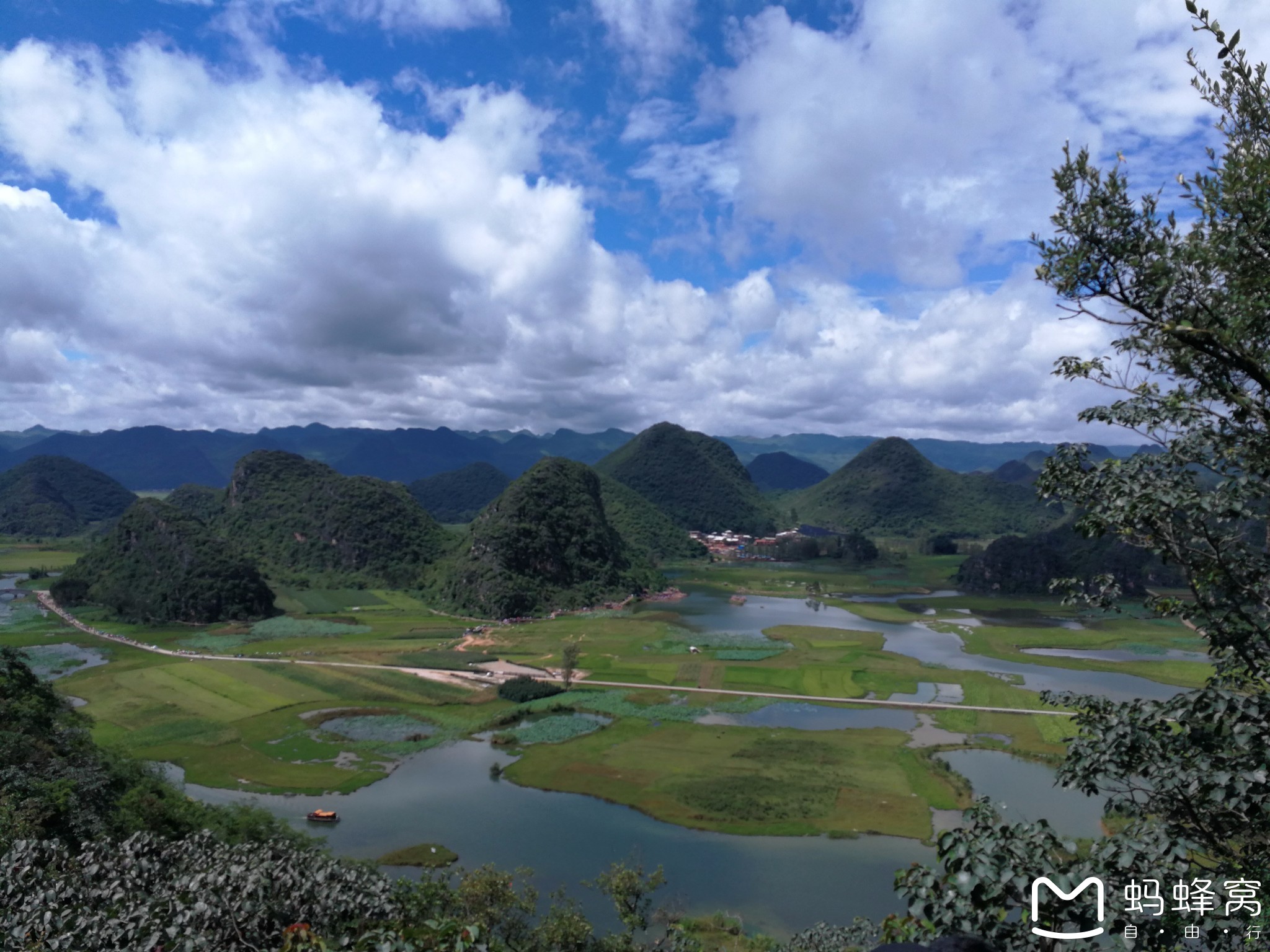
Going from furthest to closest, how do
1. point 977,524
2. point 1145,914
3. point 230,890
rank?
point 977,524
point 230,890
point 1145,914

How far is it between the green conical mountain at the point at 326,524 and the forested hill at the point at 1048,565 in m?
76.6

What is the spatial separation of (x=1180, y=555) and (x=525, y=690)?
4636 centimetres

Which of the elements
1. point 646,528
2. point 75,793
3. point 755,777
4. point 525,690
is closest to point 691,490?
point 646,528

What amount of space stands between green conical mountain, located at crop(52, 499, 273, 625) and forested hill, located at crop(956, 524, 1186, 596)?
300 ft

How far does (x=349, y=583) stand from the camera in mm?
96188

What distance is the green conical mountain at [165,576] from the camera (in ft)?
248

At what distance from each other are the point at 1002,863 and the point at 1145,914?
112 centimetres

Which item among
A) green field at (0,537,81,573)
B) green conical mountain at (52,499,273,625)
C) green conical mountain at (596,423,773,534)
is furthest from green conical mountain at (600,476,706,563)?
green field at (0,537,81,573)

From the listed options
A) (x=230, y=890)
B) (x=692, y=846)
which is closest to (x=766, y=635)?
(x=692, y=846)

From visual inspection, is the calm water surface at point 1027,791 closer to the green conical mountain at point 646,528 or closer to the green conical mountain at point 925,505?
the green conical mountain at point 646,528

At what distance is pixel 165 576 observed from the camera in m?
78.6

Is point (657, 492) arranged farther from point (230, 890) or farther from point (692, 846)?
point (230, 890)

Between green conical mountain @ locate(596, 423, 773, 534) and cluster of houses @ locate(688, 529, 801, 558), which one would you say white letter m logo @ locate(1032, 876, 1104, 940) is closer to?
cluster of houses @ locate(688, 529, 801, 558)

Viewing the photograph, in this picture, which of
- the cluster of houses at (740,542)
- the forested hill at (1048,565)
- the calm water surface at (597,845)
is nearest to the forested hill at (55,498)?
the cluster of houses at (740,542)
